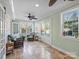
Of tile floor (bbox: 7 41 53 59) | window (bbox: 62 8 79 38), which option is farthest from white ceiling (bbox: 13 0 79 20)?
tile floor (bbox: 7 41 53 59)

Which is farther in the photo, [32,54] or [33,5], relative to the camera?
[32,54]

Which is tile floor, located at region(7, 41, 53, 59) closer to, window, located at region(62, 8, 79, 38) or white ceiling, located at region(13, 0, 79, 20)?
window, located at region(62, 8, 79, 38)

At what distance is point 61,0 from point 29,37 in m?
9.03

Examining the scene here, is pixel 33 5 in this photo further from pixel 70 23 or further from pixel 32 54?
pixel 32 54

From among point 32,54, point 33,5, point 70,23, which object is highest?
point 33,5

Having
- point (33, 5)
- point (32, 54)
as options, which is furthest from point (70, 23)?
point (32, 54)

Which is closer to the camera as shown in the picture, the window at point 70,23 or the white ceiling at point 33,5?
the white ceiling at point 33,5

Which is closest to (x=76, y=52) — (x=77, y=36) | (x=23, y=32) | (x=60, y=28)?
(x=77, y=36)

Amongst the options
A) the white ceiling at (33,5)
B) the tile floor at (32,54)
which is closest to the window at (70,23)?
the white ceiling at (33,5)

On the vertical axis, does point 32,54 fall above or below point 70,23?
below

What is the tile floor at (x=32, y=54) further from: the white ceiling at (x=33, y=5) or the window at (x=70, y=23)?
the white ceiling at (x=33, y=5)

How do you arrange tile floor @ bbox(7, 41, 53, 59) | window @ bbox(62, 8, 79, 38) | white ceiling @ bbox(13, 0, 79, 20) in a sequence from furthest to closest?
window @ bbox(62, 8, 79, 38), tile floor @ bbox(7, 41, 53, 59), white ceiling @ bbox(13, 0, 79, 20)

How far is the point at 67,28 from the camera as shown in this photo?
241 inches

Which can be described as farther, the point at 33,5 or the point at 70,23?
the point at 70,23
